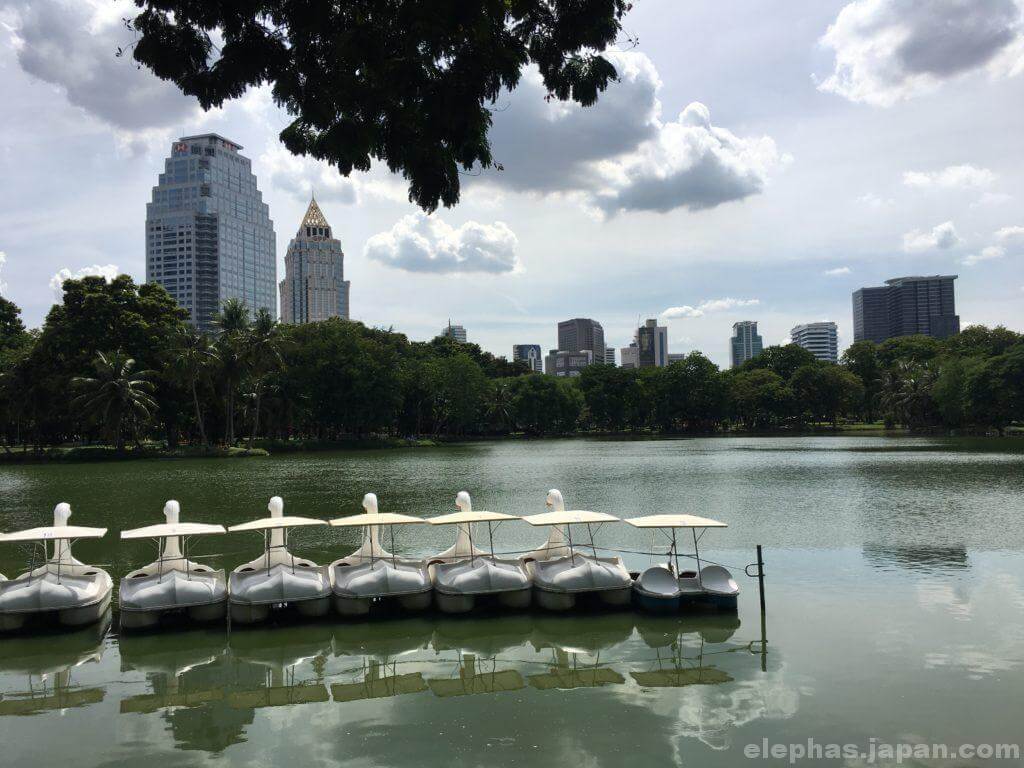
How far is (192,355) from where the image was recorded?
68.0m

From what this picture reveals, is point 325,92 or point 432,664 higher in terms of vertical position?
point 325,92

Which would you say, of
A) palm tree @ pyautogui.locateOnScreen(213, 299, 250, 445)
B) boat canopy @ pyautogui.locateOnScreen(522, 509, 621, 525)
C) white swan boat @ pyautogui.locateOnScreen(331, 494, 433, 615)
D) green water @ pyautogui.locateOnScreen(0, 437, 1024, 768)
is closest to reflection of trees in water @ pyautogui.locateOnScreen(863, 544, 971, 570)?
green water @ pyautogui.locateOnScreen(0, 437, 1024, 768)

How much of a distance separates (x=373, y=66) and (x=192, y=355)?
68.0 m

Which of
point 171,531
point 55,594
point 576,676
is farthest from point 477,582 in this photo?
point 55,594

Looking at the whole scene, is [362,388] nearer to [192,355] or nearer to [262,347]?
[262,347]

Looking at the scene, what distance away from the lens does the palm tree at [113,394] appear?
2486 inches

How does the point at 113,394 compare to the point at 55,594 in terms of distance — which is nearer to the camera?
the point at 55,594

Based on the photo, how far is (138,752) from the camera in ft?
32.2

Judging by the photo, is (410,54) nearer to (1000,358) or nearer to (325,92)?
(325,92)

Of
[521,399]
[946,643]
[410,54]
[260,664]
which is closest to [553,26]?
[410,54]

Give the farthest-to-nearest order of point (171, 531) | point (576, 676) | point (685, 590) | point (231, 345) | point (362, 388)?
point (362, 388) → point (231, 345) → point (685, 590) → point (171, 531) → point (576, 676)

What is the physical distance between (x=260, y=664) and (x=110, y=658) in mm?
2904

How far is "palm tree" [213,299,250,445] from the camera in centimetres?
7206

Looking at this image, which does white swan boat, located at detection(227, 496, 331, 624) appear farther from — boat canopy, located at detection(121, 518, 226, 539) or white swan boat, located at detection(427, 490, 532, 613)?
white swan boat, located at detection(427, 490, 532, 613)
